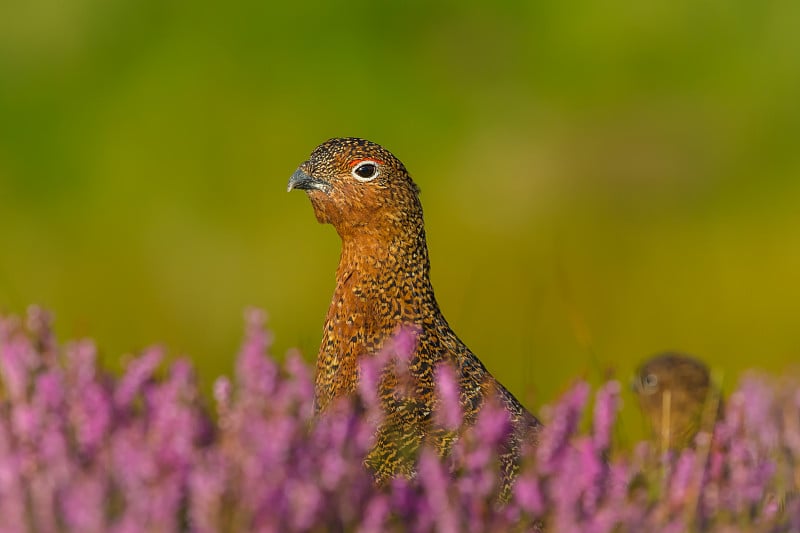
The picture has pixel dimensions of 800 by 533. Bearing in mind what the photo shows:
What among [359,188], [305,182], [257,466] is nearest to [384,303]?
[359,188]

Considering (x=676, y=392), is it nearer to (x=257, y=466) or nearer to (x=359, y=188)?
(x=359, y=188)

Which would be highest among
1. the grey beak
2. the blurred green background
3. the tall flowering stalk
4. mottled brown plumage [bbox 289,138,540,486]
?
the blurred green background

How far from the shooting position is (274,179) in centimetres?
1107

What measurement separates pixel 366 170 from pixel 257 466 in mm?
1996

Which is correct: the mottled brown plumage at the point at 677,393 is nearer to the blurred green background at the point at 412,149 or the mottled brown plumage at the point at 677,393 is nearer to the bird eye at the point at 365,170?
the bird eye at the point at 365,170

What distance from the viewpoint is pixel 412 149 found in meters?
11.4

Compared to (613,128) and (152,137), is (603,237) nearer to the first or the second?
(613,128)

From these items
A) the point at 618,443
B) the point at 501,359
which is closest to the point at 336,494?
the point at 618,443

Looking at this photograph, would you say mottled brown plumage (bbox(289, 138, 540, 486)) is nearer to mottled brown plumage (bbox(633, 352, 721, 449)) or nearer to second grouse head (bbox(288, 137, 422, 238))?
second grouse head (bbox(288, 137, 422, 238))

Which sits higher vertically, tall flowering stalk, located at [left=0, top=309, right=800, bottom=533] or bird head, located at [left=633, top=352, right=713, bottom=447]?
bird head, located at [left=633, top=352, right=713, bottom=447]

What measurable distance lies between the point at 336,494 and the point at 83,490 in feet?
1.89

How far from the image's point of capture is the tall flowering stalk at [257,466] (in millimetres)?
2549

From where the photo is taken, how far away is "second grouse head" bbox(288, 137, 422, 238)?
4379mm

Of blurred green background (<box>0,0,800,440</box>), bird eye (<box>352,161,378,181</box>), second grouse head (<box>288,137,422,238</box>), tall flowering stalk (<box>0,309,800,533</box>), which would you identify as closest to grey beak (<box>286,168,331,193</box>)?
second grouse head (<box>288,137,422,238</box>)
